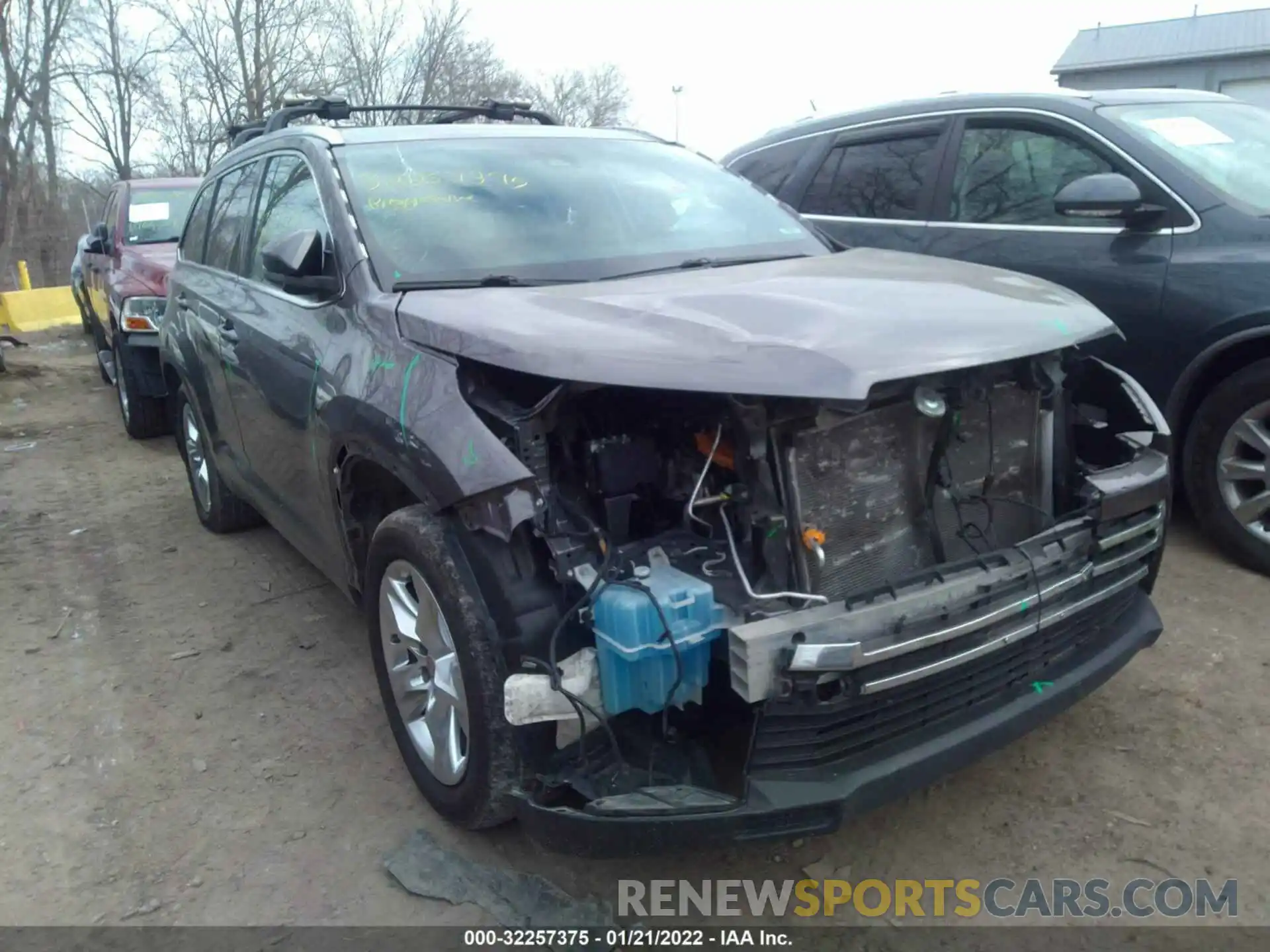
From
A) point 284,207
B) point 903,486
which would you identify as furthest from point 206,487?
point 903,486

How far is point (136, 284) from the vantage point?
7.69 metres

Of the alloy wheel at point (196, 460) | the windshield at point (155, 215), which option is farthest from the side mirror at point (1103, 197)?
the windshield at point (155, 215)

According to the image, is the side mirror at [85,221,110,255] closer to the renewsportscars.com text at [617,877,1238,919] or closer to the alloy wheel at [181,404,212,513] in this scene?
the alloy wheel at [181,404,212,513]

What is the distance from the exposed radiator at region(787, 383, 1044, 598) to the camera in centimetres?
243

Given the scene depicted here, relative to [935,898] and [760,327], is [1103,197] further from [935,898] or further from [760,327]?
[935,898]

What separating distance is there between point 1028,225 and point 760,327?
293 centimetres

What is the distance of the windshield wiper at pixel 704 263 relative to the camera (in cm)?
308

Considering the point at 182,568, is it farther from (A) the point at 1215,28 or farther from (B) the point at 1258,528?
(A) the point at 1215,28

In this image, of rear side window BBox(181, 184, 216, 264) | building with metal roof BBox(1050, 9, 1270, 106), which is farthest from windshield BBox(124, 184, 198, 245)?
building with metal roof BBox(1050, 9, 1270, 106)

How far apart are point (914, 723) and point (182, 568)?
3.94m

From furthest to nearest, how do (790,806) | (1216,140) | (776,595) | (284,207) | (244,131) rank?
(244,131) → (1216,140) → (284,207) → (776,595) → (790,806)

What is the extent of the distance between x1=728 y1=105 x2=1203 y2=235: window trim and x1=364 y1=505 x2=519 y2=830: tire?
10.9 feet

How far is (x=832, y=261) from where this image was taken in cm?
328

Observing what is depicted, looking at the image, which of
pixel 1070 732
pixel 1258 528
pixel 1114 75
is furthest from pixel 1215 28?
pixel 1070 732
